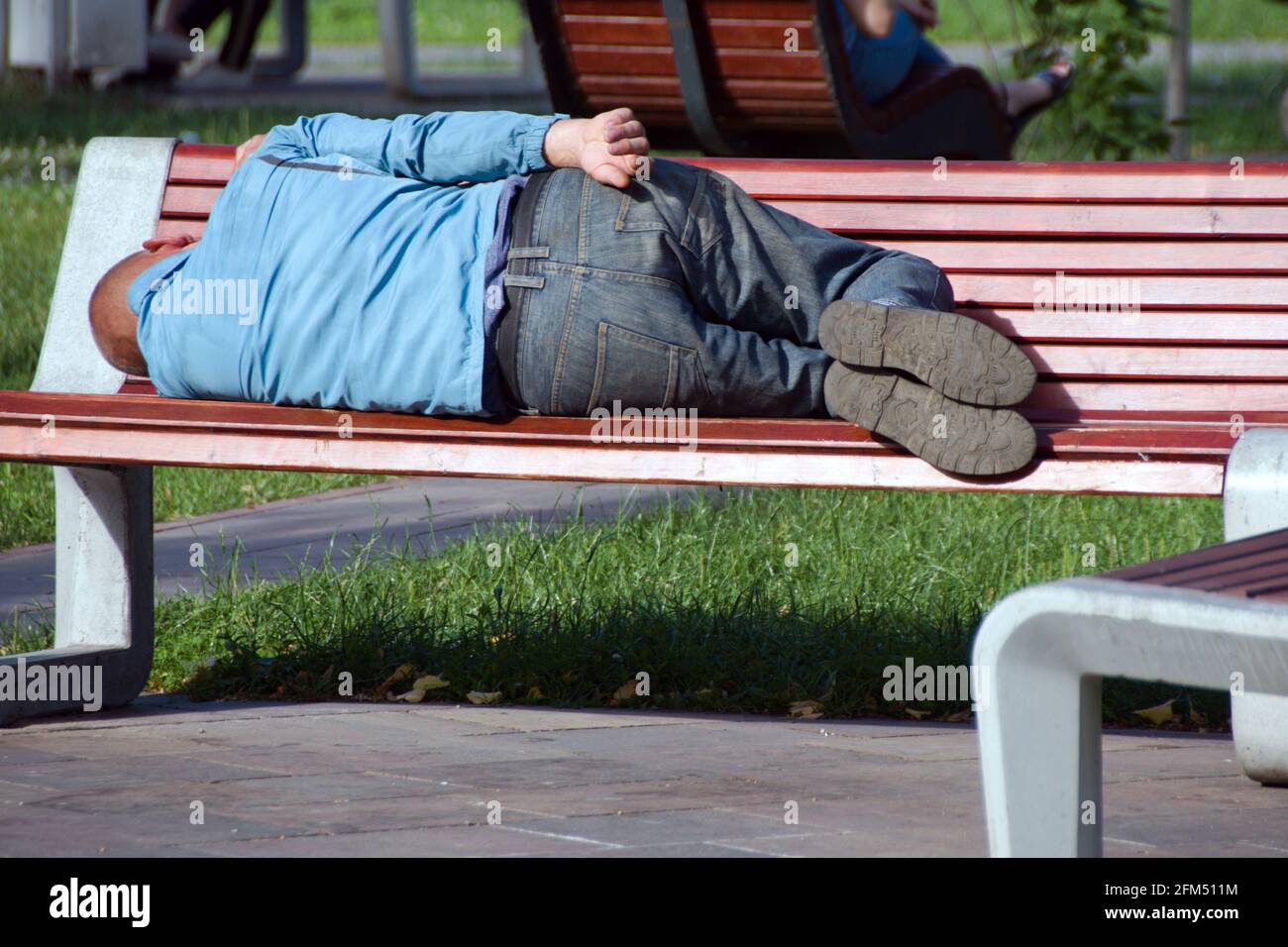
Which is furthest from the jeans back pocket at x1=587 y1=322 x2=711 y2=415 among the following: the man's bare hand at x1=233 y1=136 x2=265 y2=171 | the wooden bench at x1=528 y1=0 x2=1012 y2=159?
the wooden bench at x1=528 y1=0 x2=1012 y2=159

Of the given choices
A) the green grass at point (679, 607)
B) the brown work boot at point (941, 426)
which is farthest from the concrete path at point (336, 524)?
the brown work boot at point (941, 426)

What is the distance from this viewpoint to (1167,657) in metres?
Answer: 1.92

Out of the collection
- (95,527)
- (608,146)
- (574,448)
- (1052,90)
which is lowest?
(95,527)

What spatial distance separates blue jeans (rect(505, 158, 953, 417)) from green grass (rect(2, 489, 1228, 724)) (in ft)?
2.48

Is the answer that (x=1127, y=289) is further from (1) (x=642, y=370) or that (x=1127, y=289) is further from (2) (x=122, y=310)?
(2) (x=122, y=310)

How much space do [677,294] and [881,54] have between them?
346 centimetres

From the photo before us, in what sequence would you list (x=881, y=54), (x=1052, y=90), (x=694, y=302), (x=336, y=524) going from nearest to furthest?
1. (x=694, y=302)
2. (x=336, y=524)
3. (x=881, y=54)
4. (x=1052, y=90)

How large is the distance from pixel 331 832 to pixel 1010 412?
3.78 feet

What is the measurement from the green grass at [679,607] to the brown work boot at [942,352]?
0.93 m

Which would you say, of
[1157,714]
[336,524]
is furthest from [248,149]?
[1157,714]

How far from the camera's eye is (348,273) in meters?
3.21

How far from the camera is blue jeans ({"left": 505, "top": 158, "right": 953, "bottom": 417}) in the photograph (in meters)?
3.08

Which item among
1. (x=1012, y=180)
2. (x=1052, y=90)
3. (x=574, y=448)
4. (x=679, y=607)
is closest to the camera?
(x=574, y=448)
